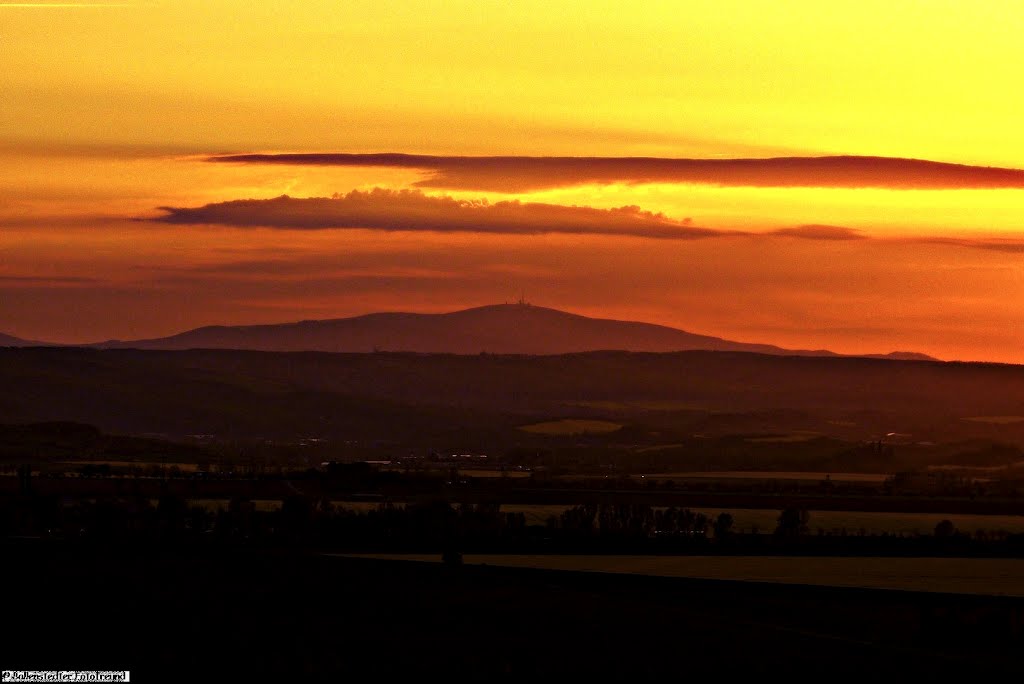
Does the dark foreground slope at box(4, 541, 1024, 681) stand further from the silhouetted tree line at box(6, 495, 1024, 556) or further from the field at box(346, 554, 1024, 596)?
the silhouetted tree line at box(6, 495, 1024, 556)

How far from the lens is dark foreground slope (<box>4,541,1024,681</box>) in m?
52.5

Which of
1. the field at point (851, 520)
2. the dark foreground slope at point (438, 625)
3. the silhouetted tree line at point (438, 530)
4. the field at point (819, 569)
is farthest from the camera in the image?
the field at point (851, 520)

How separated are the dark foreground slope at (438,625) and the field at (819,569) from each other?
752 cm

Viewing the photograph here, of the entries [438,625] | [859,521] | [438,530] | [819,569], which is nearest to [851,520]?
[859,521]

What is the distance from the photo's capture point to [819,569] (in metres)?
100

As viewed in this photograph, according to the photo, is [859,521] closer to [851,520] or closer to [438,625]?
[851,520]

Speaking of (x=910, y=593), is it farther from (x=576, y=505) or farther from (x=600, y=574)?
(x=576, y=505)

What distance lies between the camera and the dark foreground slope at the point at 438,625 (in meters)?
52.5

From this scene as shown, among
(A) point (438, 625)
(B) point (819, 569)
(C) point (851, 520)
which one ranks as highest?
(A) point (438, 625)

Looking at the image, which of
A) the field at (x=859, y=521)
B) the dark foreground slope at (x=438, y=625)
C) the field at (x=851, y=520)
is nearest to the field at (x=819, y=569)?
the dark foreground slope at (x=438, y=625)

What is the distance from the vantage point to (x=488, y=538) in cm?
12056

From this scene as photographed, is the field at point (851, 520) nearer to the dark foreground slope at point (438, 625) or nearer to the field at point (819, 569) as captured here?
the field at point (819, 569)

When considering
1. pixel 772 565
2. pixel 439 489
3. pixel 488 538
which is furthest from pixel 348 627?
pixel 439 489

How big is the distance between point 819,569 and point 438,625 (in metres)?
43.4
